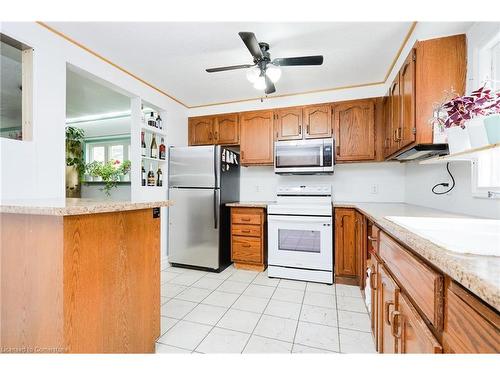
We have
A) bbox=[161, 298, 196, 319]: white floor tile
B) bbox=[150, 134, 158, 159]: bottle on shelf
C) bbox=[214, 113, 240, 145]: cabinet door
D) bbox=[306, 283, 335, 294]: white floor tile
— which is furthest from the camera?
bbox=[214, 113, 240, 145]: cabinet door

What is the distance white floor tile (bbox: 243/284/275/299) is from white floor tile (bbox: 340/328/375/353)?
804 mm

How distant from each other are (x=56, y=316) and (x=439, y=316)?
1.44 m

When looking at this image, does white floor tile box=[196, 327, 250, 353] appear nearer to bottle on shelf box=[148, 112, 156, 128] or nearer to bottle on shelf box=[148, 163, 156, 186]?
bottle on shelf box=[148, 163, 156, 186]

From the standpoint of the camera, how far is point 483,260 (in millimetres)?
565

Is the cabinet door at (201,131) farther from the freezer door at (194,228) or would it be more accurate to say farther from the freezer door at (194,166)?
the freezer door at (194,228)

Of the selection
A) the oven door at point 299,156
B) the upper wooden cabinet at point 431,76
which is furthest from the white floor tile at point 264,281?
the upper wooden cabinet at point 431,76

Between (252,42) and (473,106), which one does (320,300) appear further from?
(252,42)

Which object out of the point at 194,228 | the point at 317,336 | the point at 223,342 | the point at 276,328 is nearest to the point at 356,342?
the point at 317,336

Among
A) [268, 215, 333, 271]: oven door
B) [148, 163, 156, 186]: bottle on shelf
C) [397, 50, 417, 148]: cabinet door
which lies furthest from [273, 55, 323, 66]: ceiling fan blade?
[148, 163, 156, 186]: bottle on shelf

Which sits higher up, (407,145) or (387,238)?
(407,145)

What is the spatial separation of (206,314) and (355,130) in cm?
263

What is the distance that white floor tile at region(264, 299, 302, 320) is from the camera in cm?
197

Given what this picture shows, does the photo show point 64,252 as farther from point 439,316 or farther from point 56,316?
point 439,316

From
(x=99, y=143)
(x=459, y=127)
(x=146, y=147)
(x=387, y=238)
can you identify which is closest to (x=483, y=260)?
(x=387, y=238)
